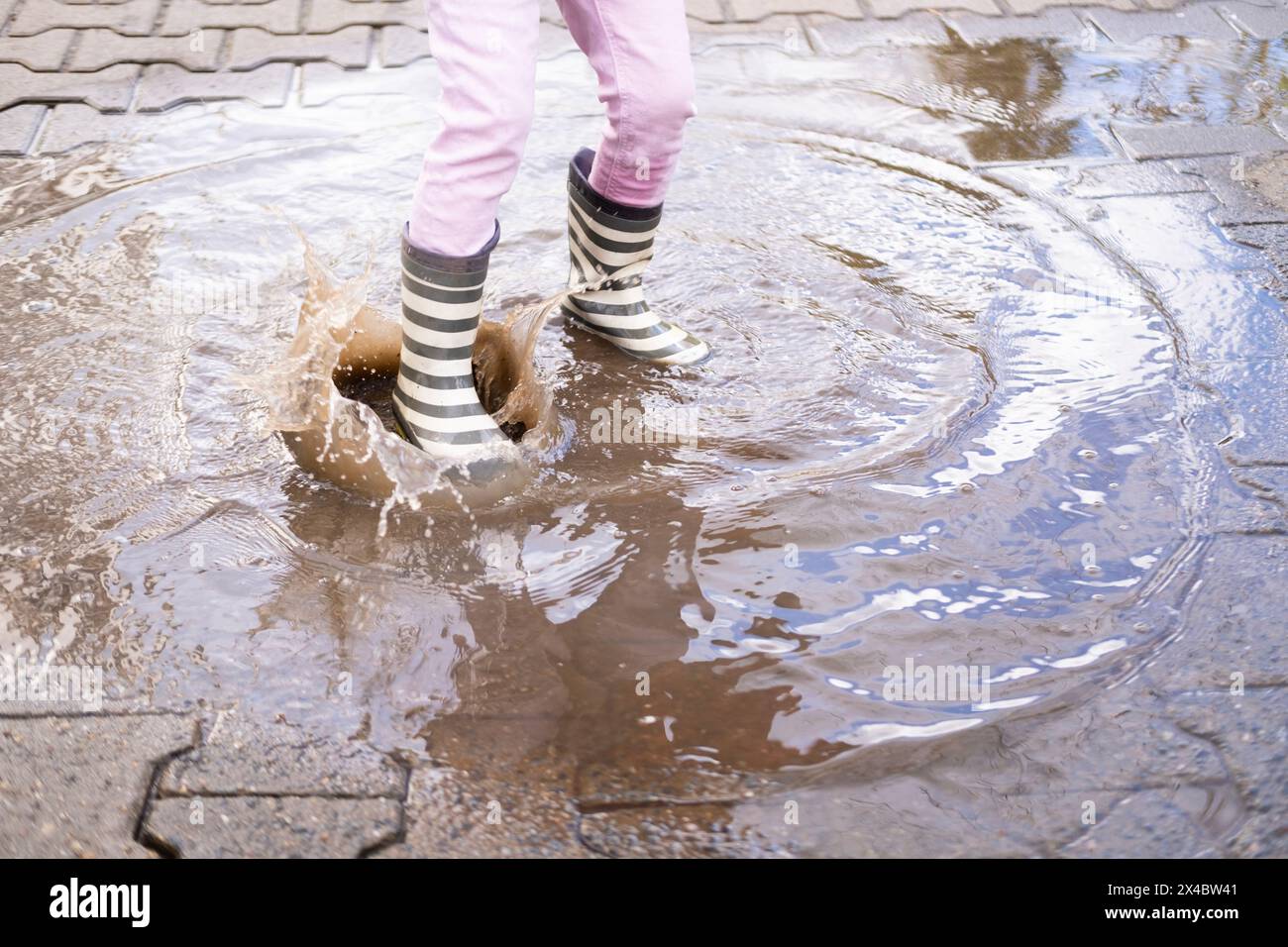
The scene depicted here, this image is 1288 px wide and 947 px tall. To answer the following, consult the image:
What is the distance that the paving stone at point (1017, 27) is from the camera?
4238mm

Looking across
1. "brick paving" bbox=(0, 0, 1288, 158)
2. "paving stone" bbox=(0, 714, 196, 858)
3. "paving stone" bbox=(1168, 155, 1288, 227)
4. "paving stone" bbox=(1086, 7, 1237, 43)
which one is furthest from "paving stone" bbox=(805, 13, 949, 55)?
"paving stone" bbox=(0, 714, 196, 858)

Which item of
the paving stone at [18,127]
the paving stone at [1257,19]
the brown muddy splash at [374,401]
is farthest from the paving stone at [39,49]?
the paving stone at [1257,19]

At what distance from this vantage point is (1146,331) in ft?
8.91

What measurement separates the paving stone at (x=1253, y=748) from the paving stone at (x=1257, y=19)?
321 cm

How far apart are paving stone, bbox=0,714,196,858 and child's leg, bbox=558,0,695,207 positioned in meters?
1.32

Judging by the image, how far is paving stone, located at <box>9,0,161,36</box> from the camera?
13.7 ft

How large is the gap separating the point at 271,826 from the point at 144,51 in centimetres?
326

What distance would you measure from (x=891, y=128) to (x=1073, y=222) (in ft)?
2.34

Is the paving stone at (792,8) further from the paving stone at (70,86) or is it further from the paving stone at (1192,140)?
the paving stone at (70,86)

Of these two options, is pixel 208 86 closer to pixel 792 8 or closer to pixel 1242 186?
pixel 792 8

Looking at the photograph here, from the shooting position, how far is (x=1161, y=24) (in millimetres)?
4301

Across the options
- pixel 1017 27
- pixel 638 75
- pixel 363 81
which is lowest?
pixel 363 81

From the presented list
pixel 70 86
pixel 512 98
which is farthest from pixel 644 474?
pixel 70 86

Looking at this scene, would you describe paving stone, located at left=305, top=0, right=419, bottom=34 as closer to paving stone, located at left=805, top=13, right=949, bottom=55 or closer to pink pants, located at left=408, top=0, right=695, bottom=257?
paving stone, located at left=805, top=13, right=949, bottom=55
